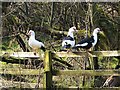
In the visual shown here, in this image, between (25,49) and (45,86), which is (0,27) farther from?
(45,86)

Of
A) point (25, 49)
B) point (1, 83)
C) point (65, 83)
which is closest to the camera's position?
point (1, 83)

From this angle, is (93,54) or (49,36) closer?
(93,54)

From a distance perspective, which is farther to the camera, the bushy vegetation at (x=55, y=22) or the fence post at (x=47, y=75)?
the bushy vegetation at (x=55, y=22)

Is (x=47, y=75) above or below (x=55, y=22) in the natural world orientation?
below

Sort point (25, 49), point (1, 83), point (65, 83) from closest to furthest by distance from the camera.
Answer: point (1, 83)
point (65, 83)
point (25, 49)

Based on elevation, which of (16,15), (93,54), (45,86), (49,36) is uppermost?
(16,15)

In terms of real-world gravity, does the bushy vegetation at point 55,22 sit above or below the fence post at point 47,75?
above

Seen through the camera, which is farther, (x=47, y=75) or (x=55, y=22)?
(x=55, y=22)

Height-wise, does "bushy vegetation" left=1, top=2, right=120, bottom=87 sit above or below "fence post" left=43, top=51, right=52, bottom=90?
above

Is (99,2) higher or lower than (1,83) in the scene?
higher

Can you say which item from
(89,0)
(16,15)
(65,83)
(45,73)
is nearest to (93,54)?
(45,73)

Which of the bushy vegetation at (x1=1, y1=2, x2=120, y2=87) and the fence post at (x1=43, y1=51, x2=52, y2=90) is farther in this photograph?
the bushy vegetation at (x1=1, y1=2, x2=120, y2=87)

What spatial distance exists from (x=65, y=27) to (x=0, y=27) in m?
1.25

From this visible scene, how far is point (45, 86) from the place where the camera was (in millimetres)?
4473
